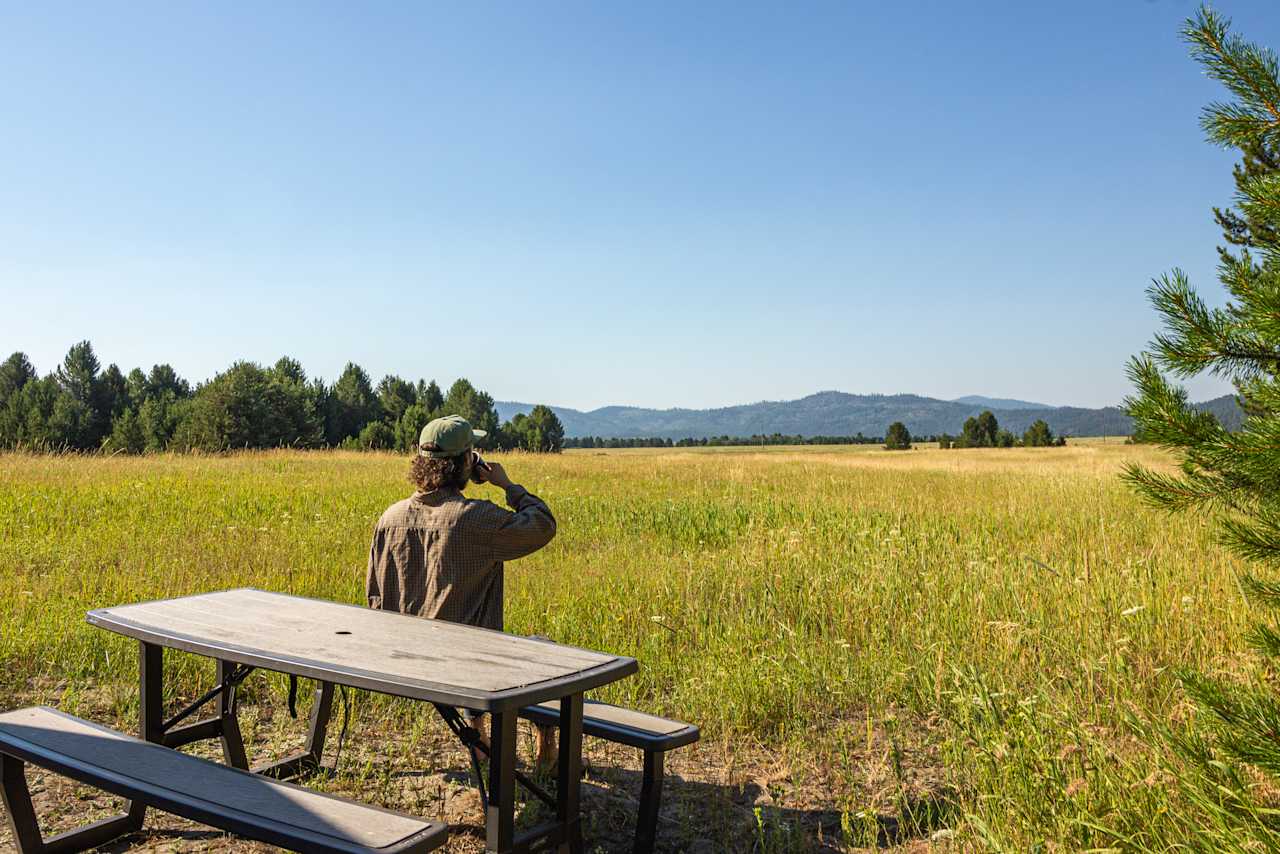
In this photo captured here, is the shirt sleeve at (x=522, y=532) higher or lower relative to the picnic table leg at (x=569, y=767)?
higher

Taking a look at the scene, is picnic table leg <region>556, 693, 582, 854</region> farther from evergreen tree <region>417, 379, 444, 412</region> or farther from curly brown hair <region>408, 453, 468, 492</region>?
evergreen tree <region>417, 379, 444, 412</region>

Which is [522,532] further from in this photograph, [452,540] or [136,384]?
[136,384]

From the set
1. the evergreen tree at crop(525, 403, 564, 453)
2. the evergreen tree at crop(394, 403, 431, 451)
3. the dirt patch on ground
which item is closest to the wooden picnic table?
the dirt patch on ground

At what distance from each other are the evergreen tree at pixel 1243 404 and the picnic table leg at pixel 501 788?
2083 mm

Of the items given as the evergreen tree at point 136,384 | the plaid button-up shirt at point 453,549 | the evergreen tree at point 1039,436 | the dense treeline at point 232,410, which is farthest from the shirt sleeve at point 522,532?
the evergreen tree at point 136,384

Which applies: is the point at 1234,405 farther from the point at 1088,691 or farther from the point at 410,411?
the point at 410,411

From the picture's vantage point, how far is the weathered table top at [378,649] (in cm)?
251

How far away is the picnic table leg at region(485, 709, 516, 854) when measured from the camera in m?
2.56

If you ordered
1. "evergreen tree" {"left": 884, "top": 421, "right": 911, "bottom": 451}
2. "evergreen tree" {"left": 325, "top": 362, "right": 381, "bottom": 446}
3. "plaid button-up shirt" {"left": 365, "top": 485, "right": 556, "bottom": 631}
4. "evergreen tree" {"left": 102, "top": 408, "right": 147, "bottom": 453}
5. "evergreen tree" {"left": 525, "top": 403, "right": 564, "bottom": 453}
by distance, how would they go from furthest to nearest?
1. "evergreen tree" {"left": 525, "top": 403, "right": 564, "bottom": 453}
2. "evergreen tree" {"left": 884, "top": 421, "right": 911, "bottom": 451}
3. "evergreen tree" {"left": 325, "top": 362, "right": 381, "bottom": 446}
4. "evergreen tree" {"left": 102, "top": 408, "right": 147, "bottom": 453}
5. "plaid button-up shirt" {"left": 365, "top": 485, "right": 556, "bottom": 631}

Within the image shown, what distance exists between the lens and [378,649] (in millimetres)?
2916

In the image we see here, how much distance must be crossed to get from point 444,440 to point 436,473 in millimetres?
149

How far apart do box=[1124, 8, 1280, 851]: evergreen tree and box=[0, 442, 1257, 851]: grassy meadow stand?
35 cm

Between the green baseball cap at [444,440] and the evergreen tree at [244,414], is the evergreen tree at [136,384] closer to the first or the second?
the evergreen tree at [244,414]

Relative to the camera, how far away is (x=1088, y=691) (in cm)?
425
